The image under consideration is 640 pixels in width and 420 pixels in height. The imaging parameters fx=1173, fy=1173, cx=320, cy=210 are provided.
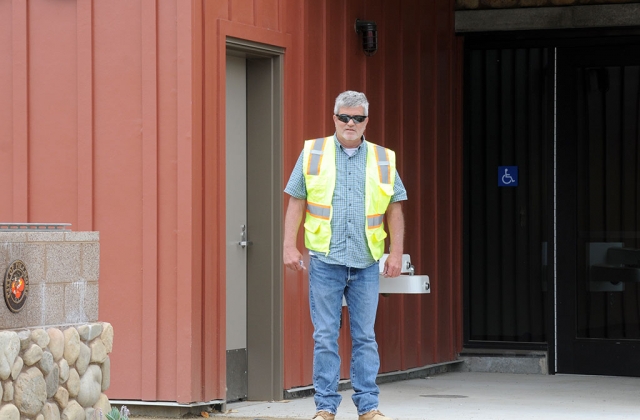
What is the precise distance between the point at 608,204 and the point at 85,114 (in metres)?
5.30

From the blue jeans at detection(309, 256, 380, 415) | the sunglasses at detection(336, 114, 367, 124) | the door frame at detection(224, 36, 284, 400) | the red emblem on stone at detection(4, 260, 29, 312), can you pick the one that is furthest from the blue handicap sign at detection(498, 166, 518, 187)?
the red emblem on stone at detection(4, 260, 29, 312)

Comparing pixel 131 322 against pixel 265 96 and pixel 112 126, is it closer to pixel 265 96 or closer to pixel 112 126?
pixel 112 126

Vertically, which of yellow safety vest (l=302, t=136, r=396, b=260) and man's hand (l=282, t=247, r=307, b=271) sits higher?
yellow safety vest (l=302, t=136, r=396, b=260)

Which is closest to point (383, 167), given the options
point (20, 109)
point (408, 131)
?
point (20, 109)

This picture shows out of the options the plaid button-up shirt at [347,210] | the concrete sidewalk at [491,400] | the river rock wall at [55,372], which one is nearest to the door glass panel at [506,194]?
the concrete sidewalk at [491,400]

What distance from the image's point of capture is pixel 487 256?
38.4 feet

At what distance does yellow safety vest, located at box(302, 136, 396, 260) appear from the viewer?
6.90 m

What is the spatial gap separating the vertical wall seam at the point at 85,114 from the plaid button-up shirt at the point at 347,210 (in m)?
1.71

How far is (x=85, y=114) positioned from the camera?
7.96 meters

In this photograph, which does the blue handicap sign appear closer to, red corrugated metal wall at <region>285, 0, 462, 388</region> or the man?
red corrugated metal wall at <region>285, 0, 462, 388</region>

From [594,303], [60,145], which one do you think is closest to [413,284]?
[60,145]

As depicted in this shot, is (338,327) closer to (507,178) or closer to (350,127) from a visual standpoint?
(350,127)

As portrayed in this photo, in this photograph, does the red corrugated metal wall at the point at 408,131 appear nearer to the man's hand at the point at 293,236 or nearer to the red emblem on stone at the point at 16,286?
the man's hand at the point at 293,236

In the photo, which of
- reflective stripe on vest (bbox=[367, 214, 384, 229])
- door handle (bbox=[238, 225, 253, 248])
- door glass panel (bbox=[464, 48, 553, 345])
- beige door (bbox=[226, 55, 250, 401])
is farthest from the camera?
door glass panel (bbox=[464, 48, 553, 345])
